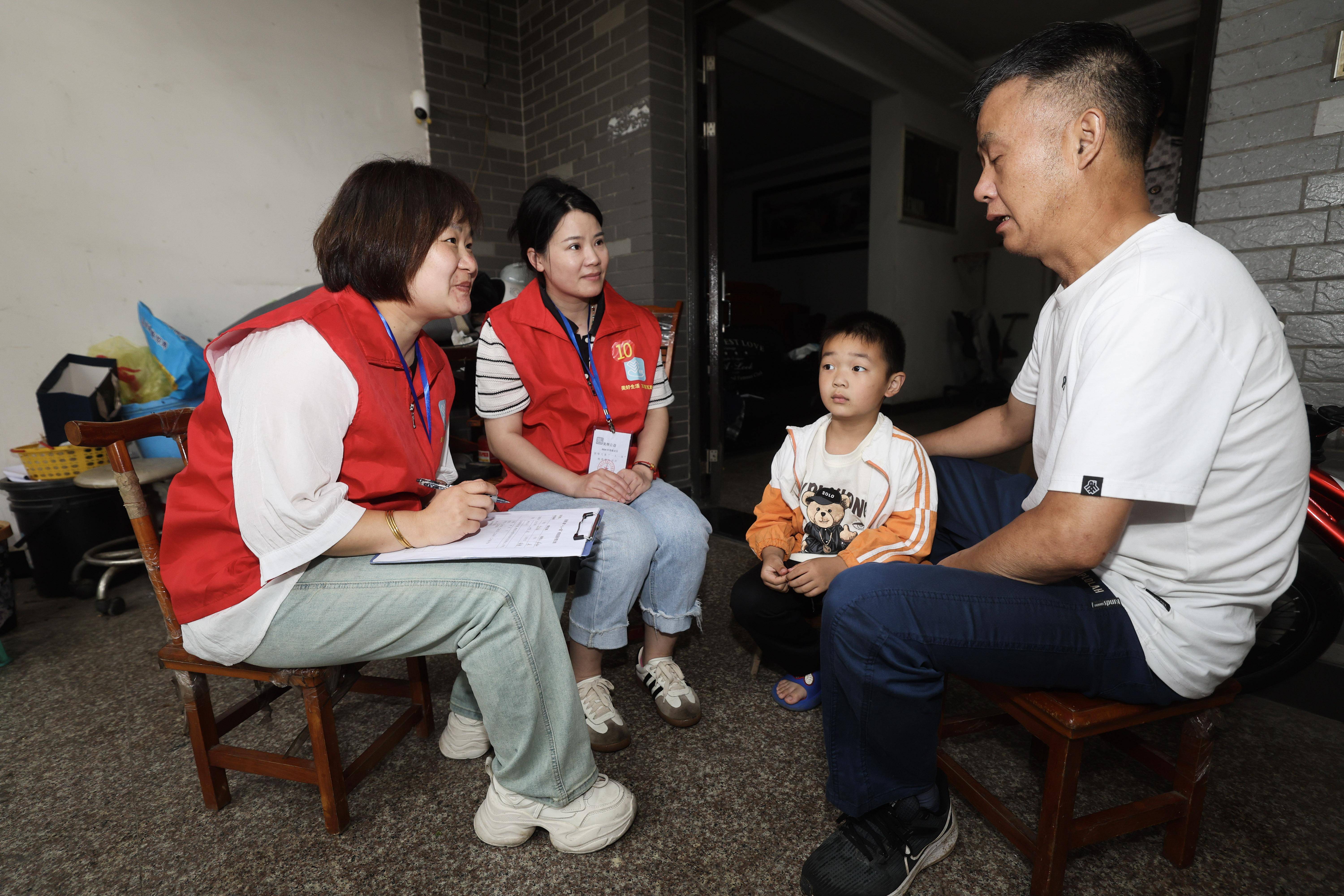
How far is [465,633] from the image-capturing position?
1005 millimetres

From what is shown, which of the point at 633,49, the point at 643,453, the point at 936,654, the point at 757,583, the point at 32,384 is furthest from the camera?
the point at 633,49

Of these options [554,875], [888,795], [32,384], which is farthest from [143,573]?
[888,795]

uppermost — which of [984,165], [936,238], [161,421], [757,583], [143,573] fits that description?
[936,238]

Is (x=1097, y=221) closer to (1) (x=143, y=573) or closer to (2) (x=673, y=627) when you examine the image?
(2) (x=673, y=627)

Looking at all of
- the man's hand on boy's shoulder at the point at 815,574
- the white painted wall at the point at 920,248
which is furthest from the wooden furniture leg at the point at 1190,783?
the white painted wall at the point at 920,248

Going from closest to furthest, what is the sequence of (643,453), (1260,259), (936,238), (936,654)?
(936,654) → (1260,259) → (643,453) → (936,238)

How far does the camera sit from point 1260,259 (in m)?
1.59

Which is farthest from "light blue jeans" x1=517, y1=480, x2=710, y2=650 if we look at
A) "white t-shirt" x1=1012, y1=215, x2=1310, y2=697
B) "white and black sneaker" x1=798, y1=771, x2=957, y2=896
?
"white t-shirt" x1=1012, y1=215, x2=1310, y2=697

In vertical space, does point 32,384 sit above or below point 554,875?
above

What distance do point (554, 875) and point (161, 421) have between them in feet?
3.50

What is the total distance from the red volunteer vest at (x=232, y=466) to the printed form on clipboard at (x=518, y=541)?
0.47 feet

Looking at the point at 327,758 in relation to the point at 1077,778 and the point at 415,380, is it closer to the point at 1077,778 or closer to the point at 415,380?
the point at 415,380

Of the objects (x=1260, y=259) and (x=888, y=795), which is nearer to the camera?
(x=888, y=795)

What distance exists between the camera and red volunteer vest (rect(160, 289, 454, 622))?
3.20 feet
